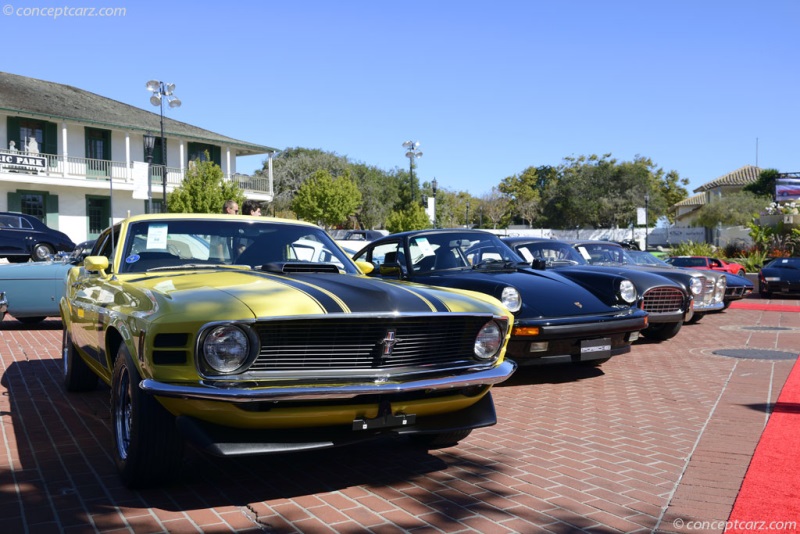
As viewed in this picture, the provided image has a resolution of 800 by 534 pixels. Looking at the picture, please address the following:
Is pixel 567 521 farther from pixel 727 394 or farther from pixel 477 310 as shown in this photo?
pixel 727 394

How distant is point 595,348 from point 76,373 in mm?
4839

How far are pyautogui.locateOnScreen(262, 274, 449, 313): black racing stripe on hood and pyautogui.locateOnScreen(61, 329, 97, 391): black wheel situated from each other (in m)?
2.90

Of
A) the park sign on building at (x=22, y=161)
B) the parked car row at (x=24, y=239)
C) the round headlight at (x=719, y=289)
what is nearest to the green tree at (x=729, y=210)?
the round headlight at (x=719, y=289)

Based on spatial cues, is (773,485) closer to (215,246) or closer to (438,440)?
(438,440)

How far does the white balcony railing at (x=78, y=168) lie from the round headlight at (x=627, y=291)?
2331cm

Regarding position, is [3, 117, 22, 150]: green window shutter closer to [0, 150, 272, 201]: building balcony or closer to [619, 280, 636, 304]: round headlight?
[0, 150, 272, 201]: building balcony


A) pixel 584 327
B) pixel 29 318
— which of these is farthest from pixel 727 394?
pixel 29 318

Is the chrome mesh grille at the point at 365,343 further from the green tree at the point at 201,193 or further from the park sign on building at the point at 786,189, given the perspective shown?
the park sign on building at the point at 786,189

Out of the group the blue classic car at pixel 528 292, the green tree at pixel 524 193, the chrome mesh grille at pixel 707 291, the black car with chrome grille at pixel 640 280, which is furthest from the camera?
the green tree at pixel 524 193

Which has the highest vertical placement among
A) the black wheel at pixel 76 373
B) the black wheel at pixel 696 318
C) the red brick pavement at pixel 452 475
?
the black wheel at pixel 76 373

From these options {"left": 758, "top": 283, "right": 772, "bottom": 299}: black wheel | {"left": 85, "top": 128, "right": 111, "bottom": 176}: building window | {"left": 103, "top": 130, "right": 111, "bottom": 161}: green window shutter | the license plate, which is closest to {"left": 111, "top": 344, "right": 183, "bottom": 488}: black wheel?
the license plate

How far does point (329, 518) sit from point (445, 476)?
0.96 meters

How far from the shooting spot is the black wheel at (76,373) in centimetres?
640

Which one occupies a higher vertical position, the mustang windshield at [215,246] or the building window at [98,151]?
the building window at [98,151]
